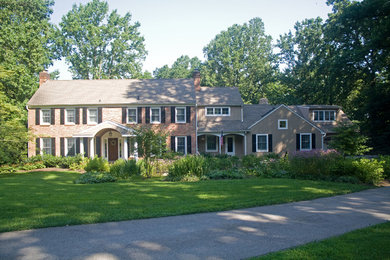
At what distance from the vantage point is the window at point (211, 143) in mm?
26625

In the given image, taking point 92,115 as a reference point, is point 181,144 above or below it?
below

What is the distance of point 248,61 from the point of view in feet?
164

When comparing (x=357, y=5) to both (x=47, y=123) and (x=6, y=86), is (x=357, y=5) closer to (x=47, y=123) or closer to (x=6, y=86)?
(x=47, y=123)

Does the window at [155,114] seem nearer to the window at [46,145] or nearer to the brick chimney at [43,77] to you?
the window at [46,145]

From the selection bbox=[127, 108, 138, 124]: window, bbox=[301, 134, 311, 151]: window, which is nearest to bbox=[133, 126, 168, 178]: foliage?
bbox=[127, 108, 138, 124]: window

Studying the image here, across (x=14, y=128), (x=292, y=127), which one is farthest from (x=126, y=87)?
(x=292, y=127)

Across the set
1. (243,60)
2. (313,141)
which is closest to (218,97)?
(313,141)

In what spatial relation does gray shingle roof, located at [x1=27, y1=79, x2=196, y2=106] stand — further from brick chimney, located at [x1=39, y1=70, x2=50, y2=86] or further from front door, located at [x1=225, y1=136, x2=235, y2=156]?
front door, located at [x1=225, y1=136, x2=235, y2=156]

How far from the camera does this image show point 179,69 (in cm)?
6425

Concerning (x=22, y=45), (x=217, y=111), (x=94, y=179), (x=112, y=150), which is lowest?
(x=94, y=179)

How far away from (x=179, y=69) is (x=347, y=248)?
6187cm

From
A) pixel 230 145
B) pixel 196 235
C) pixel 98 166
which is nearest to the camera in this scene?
pixel 196 235

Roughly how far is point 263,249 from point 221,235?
0.98 meters

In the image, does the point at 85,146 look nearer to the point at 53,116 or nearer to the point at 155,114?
the point at 53,116
